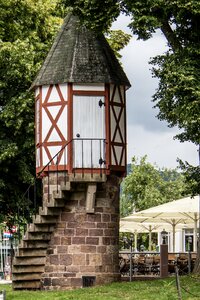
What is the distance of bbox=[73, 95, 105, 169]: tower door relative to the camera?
100 feet

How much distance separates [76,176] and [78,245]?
222 cm

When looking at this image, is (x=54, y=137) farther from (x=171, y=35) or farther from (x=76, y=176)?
(x=171, y=35)

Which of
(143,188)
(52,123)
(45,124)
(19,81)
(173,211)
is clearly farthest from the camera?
(143,188)

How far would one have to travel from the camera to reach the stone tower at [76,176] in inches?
1193

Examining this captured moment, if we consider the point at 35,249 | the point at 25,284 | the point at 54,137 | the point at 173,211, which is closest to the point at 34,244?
the point at 35,249

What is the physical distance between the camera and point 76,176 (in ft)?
98.9

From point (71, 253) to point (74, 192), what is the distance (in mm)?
1951

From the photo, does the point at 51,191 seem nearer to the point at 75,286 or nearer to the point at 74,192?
the point at 74,192

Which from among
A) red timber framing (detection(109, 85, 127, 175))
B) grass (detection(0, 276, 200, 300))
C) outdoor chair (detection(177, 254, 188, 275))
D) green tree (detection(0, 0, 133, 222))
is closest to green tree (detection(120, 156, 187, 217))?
green tree (detection(0, 0, 133, 222))

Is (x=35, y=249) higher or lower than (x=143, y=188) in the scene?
lower

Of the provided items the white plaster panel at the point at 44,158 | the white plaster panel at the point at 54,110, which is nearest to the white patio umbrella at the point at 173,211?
the white plaster panel at the point at 44,158

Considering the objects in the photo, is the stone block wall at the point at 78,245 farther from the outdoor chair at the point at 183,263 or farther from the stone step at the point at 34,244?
the outdoor chair at the point at 183,263

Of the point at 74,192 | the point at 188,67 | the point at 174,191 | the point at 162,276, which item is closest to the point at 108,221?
the point at 74,192

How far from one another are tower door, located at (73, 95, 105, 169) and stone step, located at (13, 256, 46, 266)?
10.7 ft
